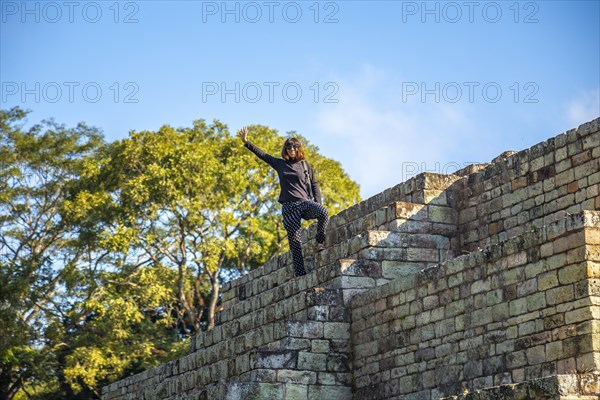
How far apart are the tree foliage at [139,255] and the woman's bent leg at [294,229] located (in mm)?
12142

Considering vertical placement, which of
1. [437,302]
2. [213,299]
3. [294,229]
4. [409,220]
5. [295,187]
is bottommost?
[437,302]

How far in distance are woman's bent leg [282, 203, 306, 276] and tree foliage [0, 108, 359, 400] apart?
12.1 m

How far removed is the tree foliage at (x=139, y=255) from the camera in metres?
27.2

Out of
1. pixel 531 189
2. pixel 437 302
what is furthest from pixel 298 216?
pixel 531 189

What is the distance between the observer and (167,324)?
28.3 metres

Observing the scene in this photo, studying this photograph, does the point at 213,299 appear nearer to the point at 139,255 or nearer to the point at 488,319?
the point at 139,255

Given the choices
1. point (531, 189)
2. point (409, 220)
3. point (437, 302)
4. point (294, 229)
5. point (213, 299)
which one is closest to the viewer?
point (437, 302)

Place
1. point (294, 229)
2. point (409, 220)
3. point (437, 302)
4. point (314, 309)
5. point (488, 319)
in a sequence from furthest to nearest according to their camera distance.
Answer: point (409, 220) < point (294, 229) < point (314, 309) < point (437, 302) < point (488, 319)

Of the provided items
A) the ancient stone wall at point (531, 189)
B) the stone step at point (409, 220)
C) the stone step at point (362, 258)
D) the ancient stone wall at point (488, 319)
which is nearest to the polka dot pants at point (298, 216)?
the stone step at point (362, 258)

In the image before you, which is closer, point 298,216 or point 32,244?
point 298,216

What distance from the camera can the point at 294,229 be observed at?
14711 mm

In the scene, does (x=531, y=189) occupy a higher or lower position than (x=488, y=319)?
higher

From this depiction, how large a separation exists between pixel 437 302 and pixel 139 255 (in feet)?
56.2

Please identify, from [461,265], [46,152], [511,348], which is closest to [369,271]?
[461,265]
